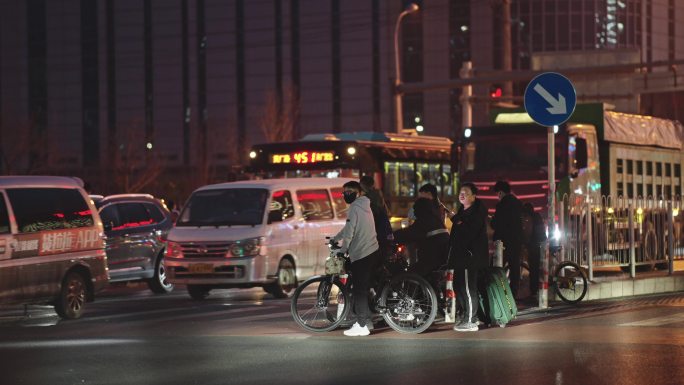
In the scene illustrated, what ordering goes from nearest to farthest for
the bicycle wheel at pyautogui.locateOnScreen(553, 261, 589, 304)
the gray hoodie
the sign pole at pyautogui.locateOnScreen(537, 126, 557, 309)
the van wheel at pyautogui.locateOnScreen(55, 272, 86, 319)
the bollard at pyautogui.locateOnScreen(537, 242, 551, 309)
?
the gray hoodie, the sign pole at pyautogui.locateOnScreen(537, 126, 557, 309), the bollard at pyautogui.locateOnScreen(537, 242, 551, 309), the van wheel at pyautogui.locateOnScreen(55, 272, 86, 319), the bicycle wheel at pyautogui.locateOnScreen(553, 261, 589, 304)

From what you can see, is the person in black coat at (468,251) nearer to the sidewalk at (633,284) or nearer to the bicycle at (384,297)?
the bicycle at (384,297)

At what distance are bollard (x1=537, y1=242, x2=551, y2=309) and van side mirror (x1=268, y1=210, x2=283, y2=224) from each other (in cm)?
498

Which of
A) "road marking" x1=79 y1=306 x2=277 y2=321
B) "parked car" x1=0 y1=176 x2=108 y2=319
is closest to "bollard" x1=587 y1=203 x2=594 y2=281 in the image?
"road marking" x1=79 y1=306 x2=277 y2=321

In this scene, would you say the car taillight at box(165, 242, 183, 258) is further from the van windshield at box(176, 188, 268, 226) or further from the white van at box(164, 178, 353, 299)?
the van windshield at box(176, 188, 268, 226)

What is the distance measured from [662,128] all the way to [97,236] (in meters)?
15.6

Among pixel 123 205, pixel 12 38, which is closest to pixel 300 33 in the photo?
pixel 12 38

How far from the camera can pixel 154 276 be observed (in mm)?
23031

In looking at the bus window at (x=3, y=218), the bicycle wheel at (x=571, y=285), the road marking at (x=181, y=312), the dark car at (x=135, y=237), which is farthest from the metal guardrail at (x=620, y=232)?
the bus window at (x=3, y=218)

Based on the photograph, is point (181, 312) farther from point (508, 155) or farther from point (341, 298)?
point (508, 155)

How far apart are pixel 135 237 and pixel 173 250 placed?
2.21 m

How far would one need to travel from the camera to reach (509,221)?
1739 centimetres

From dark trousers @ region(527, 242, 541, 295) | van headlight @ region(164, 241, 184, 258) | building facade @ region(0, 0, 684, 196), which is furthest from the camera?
building facade @ region(0, 0, 684, 196)

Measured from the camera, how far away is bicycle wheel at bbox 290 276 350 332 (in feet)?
47.5

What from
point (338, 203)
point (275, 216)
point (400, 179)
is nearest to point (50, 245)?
point (275, 216)
